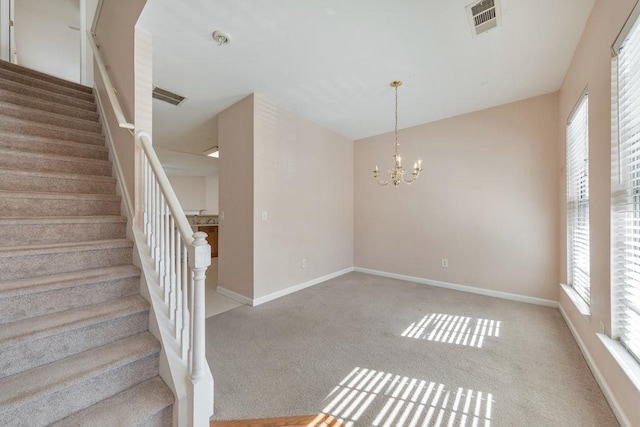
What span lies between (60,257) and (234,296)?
83.5 inches

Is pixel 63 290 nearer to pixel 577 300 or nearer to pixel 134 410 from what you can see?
pixel 134 410

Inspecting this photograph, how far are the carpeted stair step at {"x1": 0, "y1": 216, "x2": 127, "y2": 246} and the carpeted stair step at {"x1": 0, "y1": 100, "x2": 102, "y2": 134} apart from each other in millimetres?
1188

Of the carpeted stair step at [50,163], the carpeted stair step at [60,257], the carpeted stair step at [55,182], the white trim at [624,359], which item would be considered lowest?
the white trim at [624,359]

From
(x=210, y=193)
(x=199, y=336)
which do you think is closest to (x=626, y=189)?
(x=199, y=336)

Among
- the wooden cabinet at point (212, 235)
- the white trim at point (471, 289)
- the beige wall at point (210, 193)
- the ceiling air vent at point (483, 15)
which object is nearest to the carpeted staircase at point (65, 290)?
the ceiling air vent at point (483, 15)

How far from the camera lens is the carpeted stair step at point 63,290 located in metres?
1.32

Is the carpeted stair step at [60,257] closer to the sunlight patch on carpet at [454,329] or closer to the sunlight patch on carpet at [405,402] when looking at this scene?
the sunlight patch on carpet at [405,402]

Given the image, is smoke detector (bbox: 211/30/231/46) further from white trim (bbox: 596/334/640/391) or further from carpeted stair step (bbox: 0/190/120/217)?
white trim (bbox: 596/334/640/391)

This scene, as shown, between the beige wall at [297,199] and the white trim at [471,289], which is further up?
the beige wall at [297,199]

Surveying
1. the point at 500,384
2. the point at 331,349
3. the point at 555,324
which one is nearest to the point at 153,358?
the point at 331,349

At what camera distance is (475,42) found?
2236 mm

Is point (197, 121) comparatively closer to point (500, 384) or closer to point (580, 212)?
point (500, 384)

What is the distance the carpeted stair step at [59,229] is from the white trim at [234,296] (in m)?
1.72

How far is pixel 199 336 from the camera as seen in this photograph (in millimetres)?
1285
